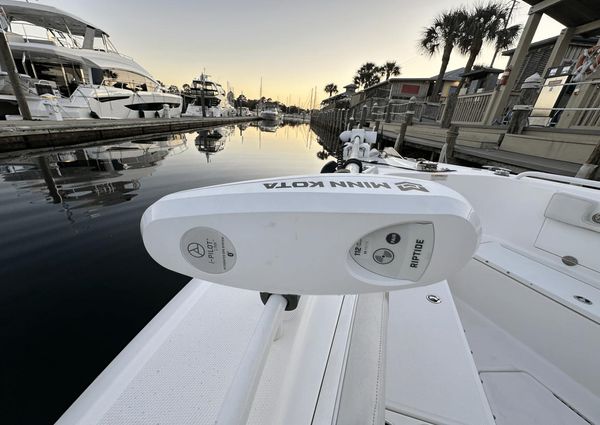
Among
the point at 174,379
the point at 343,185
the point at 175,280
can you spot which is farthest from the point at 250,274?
the point at 175,280

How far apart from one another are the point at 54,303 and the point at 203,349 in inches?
75.9

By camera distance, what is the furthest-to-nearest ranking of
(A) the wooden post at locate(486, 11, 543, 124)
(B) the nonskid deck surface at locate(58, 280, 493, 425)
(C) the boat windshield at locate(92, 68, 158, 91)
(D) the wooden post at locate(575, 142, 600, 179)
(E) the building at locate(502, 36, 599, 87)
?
1. (C) the boat windshield at locate(92, 68, 158, 91)
2. (E) the building at locate(502, 36, 599, 87)
3. (A) the wooden post at locate(486, 11, 543, 124)
4. (D) the wooden post at locate(575, 142, 600, 179)
5. (B) the nonskid deck surface at locate(58, 280, 493, 425)

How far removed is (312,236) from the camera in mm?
491

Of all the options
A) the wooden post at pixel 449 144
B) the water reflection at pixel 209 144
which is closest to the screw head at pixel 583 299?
the wooden post at pixel 449 144

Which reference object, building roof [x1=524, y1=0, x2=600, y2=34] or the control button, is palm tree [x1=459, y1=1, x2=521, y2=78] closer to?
building roof [x1=524, y1=0, x2=600, y2=34]

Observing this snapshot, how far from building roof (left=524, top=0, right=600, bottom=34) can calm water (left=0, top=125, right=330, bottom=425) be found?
899 centimetres

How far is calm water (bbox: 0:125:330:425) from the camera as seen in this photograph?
1411 millimetres

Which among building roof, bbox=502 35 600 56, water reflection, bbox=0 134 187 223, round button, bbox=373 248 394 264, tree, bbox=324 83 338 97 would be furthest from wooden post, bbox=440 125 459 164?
tree, bbox=324 83 338 97

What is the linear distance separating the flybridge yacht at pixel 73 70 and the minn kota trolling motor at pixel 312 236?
12.2 meters

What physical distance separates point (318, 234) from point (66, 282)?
2569 mm

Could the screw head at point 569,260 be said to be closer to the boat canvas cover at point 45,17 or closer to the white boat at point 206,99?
the boat canvas cover at point 45,17

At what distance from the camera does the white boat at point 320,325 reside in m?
0.48

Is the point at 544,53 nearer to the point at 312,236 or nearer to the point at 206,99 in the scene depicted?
the point at 312,236

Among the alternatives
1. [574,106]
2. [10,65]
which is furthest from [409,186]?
[10,65]
